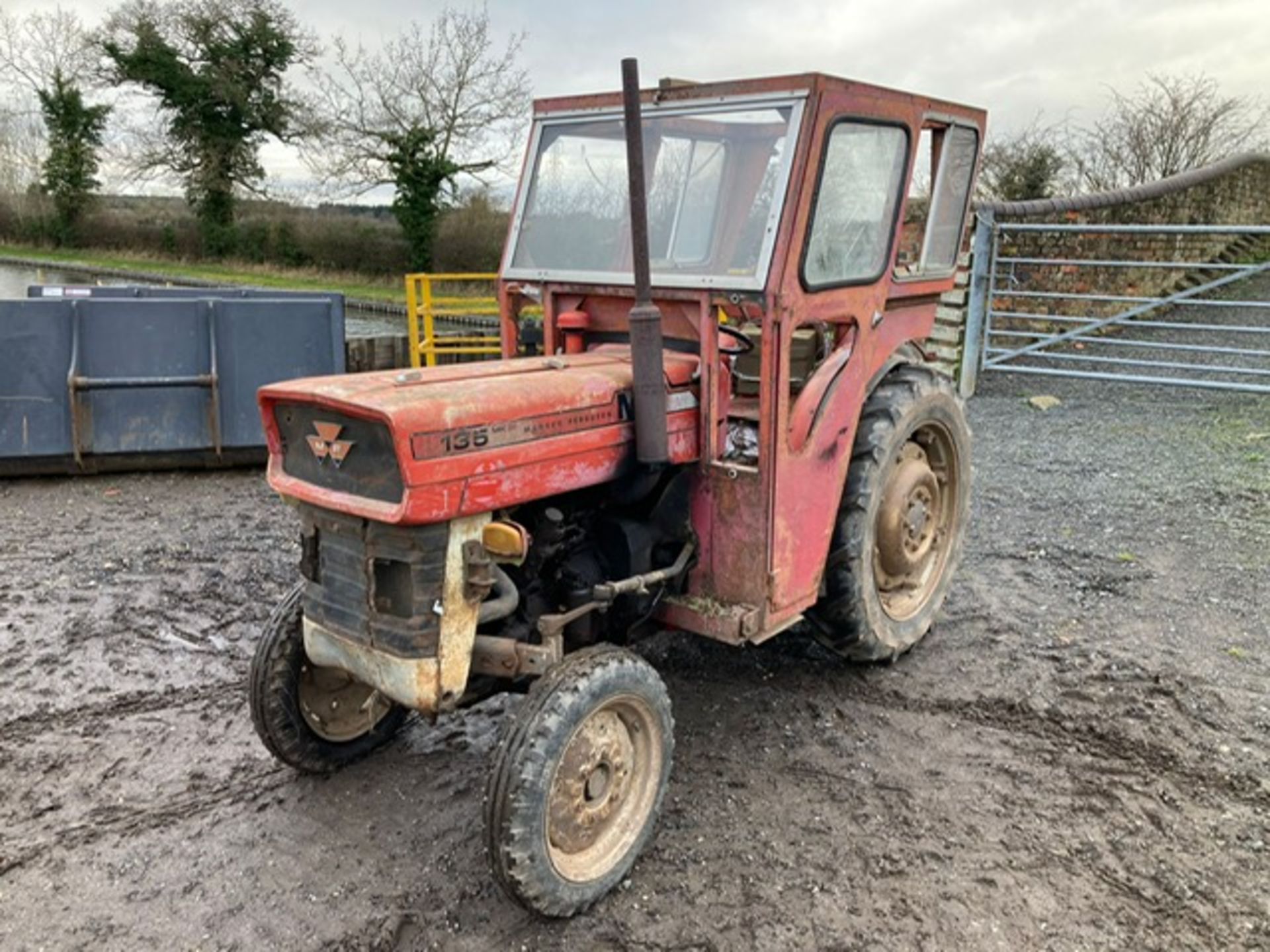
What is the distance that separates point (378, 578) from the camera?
9.31ft

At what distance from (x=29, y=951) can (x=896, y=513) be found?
10.7 feet

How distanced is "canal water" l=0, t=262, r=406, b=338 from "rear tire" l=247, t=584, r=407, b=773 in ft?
42.4

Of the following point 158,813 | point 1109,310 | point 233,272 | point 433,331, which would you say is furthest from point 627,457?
point 233,272

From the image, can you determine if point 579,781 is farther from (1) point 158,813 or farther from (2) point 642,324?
A: (1) point 158,813

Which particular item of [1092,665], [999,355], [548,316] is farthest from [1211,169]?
[548,316]

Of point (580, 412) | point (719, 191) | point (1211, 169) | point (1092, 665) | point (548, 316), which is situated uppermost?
point (1211, 169)

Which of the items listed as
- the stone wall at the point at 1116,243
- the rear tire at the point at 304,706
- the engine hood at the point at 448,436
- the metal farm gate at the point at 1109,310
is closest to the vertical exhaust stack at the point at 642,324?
the engine hood at the point at 448,436

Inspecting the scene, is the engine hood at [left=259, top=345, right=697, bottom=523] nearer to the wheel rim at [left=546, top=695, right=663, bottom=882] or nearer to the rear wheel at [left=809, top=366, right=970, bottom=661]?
the wheel rim at [left=546, top=695, right=663, bottom=882]

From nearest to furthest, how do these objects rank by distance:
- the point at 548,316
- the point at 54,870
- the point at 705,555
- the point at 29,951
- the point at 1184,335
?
1. the point at 29,951
2. the point at 54,870
3. the point at 705,555
4. the point at 548,316
5. the point at 1184,335

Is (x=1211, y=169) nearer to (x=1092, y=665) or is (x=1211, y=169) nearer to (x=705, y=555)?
(x=1092, y=665)

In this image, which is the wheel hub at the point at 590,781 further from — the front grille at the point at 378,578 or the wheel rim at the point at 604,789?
the front grille at the point at 378,578

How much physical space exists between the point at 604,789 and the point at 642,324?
1381 millimetres

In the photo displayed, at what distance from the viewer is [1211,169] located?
1177cm

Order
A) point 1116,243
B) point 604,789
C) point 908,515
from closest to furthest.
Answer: point 604,789 → point 908,515 → point 1116,243
